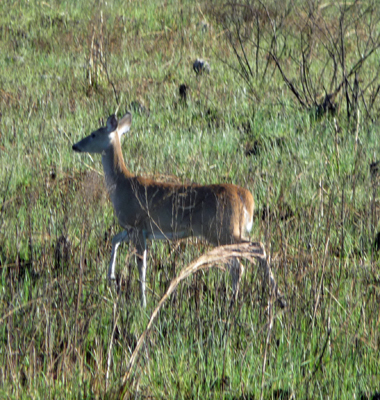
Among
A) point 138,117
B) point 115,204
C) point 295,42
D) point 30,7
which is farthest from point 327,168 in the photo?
point 30,7

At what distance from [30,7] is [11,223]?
8.20m

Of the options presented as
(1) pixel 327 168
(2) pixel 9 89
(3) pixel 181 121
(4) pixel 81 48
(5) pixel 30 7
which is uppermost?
(5) pixel 30 7

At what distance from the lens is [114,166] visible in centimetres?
459

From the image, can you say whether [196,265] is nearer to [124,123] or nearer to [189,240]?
[189,240]

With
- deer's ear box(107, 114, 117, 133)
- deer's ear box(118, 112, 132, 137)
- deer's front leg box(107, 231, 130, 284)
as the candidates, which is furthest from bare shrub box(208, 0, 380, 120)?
deer's front leg box(107, 231, 130, 284)

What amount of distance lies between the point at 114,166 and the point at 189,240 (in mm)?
985

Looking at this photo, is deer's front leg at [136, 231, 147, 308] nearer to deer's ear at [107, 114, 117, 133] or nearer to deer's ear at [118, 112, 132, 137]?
deer's ear at [107, 114, 117, 133]

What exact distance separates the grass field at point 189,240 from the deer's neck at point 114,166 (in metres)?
0.16

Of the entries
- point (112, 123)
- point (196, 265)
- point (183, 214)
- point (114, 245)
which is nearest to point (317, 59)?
point (112, 123)

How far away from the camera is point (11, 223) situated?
13.4 feet

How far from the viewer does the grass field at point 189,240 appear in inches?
99.6

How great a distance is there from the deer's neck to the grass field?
16 cm

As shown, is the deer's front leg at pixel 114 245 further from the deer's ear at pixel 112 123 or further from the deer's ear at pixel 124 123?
the deer's ear at pixel 124 123

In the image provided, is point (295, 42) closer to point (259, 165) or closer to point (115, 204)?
point (259, 165)
